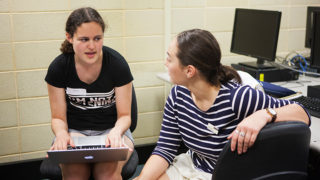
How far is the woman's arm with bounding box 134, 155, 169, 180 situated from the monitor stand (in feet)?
4.71

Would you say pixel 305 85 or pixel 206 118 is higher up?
pixel 206 118

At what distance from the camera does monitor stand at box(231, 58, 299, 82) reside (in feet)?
8.98

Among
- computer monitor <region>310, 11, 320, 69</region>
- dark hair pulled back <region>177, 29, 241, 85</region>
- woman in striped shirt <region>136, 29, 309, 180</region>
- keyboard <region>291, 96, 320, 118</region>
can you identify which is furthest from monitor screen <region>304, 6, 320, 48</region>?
dark hair pulled back <region>177, 29, 241, 85</region>

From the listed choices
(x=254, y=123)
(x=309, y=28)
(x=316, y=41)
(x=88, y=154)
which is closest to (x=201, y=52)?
(x=254, y=123)

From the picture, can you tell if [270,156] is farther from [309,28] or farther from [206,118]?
[309,28]

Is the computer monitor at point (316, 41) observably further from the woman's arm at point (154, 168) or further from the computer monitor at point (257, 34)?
the woman's arm at point (154, 168)

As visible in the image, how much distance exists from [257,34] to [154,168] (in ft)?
5.43

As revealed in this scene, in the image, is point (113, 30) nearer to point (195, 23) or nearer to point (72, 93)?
point (195, 23)

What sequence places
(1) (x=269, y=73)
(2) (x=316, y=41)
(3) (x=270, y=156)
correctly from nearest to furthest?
(3) (x=270, y=156)
(2) (x=316, y=41)
(1) (x=269, y=73)

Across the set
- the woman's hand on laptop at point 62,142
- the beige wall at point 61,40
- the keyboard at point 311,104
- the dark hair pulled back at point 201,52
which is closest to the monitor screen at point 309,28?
the beige wall at point 61,40

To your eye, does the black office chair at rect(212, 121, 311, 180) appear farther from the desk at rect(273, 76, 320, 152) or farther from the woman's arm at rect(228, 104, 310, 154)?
the desk at rect(273, 76, 320, 152)

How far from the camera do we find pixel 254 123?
1.26 meters

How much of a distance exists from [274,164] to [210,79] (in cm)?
43

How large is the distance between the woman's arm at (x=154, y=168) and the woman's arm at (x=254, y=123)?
39 cm
